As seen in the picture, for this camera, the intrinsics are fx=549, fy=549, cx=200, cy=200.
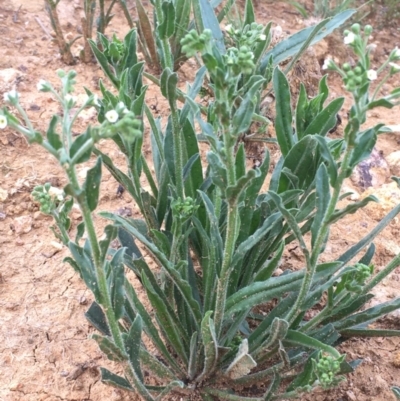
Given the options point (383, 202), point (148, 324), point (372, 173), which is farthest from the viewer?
point (372, 173)

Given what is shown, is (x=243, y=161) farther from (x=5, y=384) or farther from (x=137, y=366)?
(x=5, y=384)

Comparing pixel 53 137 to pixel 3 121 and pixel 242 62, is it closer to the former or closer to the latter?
pixel 3 121

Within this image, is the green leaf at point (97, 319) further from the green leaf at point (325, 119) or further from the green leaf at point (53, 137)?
the green leaf at point (325, 119)

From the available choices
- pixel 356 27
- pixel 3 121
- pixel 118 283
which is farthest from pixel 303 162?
pixel 3 121

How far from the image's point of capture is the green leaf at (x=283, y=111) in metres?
1.76

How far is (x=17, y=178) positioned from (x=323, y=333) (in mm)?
1615

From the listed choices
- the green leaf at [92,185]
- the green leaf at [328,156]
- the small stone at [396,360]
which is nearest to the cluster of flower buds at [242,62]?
the green leaf at [328,156]

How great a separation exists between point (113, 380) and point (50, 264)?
802 mm

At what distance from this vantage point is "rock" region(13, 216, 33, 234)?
7.79ft

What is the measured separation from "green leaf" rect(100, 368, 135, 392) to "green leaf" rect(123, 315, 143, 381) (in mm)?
78

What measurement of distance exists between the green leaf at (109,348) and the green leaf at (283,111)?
83 centimetres

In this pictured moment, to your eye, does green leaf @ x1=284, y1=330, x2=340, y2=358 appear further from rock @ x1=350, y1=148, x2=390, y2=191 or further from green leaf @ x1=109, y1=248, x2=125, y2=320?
rock @ x1=350, y1=148, x2=390, y2=191

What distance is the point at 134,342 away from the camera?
1479 mm

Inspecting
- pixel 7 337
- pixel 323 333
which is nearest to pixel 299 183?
pixel 323 333
